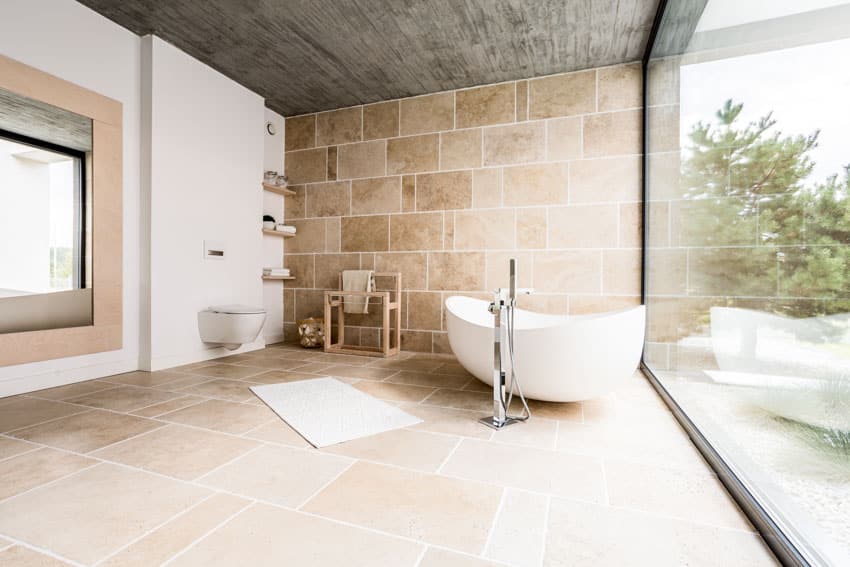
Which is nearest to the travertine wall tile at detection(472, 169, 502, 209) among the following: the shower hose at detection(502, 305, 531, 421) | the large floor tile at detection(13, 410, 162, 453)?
the shower hose at detection(502, 305, 531, 421)

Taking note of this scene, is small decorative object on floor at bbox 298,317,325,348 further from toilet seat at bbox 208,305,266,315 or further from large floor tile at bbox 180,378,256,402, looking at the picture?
large floor tile at bbox 180,378,256,402

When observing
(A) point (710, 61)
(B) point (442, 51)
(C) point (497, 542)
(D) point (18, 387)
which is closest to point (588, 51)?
(B) point (442, 51)

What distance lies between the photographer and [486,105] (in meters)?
3.60

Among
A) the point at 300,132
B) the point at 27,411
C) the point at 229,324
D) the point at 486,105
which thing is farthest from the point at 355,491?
the point at 300,132

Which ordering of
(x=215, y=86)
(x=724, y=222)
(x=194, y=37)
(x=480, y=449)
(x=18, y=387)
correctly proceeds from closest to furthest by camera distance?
(x=724, y=222), (x=480, y=449), (x=18, y=387), (x=194, y=37), (x=215, y=86)

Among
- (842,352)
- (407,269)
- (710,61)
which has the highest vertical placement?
(710,61)

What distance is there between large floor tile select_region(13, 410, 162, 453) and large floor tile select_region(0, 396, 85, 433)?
0.09 meters

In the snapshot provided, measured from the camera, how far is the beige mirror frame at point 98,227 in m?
2.46

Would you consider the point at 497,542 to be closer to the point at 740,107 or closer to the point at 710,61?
the point at 740,107

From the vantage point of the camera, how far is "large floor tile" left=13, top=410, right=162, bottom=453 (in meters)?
1.72

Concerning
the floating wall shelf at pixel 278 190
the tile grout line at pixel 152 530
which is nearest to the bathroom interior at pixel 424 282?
the tile grout line at pixel 152 530

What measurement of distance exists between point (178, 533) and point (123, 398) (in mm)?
1564

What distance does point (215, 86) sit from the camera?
11.3ft

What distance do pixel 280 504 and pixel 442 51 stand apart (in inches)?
121
